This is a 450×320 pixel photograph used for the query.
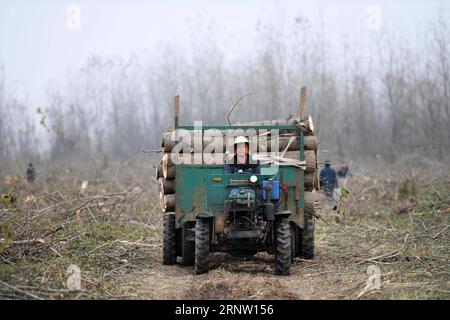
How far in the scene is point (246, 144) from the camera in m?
9.52

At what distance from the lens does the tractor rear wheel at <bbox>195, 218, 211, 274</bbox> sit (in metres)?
8.81

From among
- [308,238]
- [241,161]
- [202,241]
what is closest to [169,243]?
[202,241]

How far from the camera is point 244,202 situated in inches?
343

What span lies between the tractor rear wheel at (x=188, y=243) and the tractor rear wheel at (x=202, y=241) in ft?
2.79

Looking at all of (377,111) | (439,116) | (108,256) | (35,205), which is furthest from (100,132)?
(108,256)

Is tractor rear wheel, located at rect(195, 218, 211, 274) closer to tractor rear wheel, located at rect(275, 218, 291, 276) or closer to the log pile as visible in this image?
tractor rear wheel, located at rect(275, 218, 291, 276)

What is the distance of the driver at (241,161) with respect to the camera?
9414 mm

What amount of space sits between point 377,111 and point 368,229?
29.1m

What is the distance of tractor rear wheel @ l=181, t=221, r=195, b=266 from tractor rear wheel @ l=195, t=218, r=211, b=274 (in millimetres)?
851

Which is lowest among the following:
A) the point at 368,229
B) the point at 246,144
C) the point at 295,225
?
the point at 368,229

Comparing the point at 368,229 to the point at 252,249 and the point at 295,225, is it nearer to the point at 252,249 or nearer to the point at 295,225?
the point at 295,225

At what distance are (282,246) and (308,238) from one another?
5.48 ft

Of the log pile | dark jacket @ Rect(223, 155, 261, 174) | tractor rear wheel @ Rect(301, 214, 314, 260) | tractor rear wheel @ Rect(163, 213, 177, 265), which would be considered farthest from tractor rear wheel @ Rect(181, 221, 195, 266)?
tractor rear wheel @ Rect(301, 214, 314, 260)

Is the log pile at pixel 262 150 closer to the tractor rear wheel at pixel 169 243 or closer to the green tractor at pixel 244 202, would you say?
the green tractor at pixel 244 202
